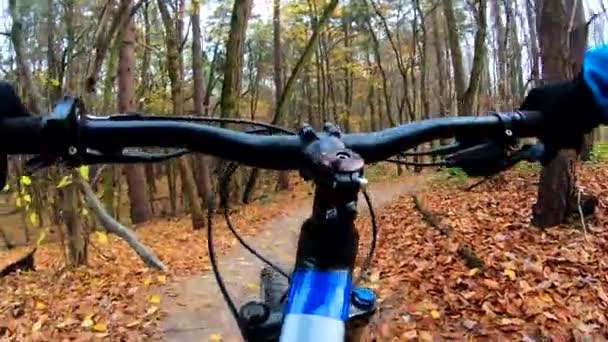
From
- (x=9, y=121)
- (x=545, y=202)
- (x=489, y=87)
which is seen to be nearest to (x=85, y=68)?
(x=545, y=202)

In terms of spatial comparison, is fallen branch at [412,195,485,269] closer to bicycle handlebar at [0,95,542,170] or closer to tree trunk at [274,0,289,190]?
bicycle handlebar at [0,95,542,170]

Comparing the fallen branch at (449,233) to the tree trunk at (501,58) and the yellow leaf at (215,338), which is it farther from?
the tree trunk at (501,58)

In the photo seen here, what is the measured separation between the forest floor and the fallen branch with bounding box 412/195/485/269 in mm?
33

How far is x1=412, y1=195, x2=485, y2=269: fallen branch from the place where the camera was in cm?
577

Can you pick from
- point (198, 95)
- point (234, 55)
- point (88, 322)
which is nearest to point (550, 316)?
point (88, 322)

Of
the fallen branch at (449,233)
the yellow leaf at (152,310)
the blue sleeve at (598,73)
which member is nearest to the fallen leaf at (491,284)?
the fallen branch at (449,233)

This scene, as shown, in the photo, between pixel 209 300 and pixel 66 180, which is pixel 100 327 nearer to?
pixel 209 300

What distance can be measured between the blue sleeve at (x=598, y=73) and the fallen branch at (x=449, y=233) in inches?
176

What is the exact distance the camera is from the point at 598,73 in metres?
1.36

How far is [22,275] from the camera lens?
7.93 metres

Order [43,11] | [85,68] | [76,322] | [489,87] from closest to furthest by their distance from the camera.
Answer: [76,322]
[85,68]
[43,11]
[489,87]

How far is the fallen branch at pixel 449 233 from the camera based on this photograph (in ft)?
18.9

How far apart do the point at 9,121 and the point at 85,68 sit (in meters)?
6.85

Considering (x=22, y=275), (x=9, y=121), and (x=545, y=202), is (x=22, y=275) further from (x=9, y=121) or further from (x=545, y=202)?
(x=9, y=121)
